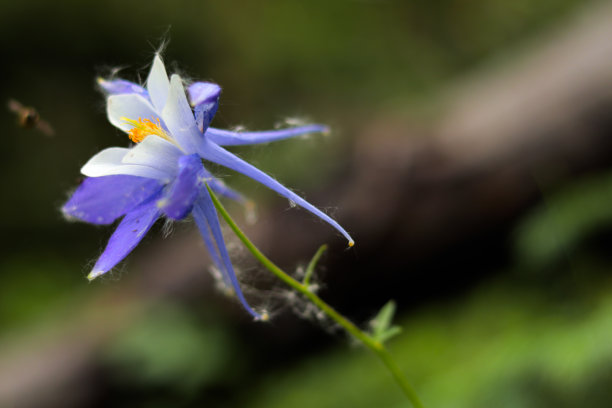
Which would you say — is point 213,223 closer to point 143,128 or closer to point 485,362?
point 143,128

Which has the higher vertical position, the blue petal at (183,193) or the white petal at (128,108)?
the white petal at (128,108)

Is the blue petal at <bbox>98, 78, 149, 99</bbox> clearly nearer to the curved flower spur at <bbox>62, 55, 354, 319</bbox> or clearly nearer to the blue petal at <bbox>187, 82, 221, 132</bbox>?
the curved flower spur at <bbox>62, 55, 354, 319</bbox>

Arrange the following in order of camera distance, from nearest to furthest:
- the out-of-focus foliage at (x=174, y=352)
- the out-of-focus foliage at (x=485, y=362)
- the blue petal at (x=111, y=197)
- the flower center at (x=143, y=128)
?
1. the blue petal at (x=111, y=197)
2. the flower center at (x=143, y=128)
3. the out-of-focus foliage at (x=485, y=362)
4. the out-of-focus foliage at (x=174, y=352)

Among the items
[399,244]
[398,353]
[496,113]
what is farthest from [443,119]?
[398,353]

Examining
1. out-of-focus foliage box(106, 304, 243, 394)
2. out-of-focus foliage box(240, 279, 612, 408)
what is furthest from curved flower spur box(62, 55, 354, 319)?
out-of-focus foliage box(106, 304, 243, 394)

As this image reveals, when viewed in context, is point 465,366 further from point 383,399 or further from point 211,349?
point 211,349

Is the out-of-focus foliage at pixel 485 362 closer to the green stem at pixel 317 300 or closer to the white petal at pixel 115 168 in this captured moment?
the green stem at pixel 317 300

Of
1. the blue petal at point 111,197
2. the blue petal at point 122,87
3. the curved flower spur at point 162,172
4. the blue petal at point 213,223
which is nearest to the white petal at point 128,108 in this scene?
the curved flower spur at point 162,172
